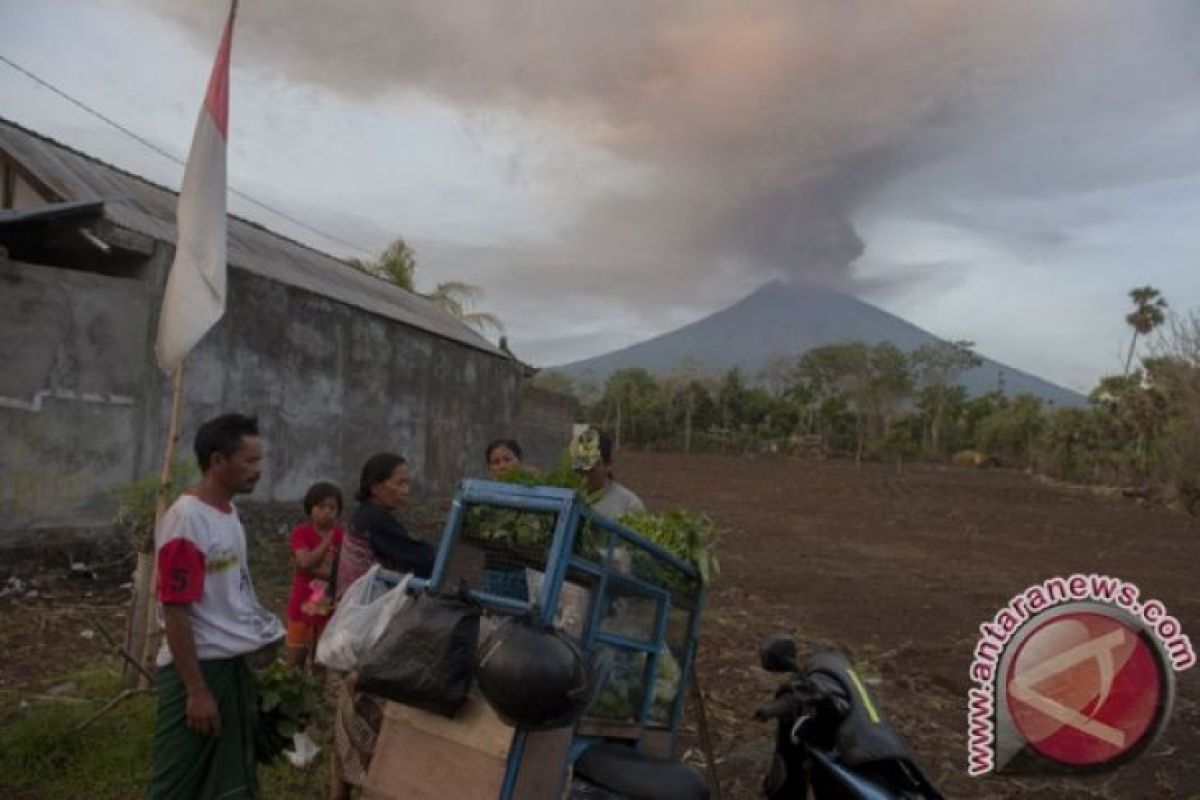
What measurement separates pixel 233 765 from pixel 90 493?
5998mm

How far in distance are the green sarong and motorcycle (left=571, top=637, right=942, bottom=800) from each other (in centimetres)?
113

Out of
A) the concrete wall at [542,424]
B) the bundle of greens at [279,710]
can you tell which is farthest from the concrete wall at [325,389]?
the bundle of greens at [279,710]

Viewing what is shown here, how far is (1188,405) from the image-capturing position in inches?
824

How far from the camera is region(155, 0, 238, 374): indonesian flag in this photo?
13.0 feet

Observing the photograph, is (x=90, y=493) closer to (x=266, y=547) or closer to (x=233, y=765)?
(x=266, y=547)

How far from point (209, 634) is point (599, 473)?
172 centimetres

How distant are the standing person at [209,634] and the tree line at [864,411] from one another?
3154 cm

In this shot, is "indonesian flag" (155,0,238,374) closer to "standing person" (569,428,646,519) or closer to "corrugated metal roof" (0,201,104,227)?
"standing person" (569,428,646,519)

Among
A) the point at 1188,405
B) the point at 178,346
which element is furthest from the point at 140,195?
the point at 1188,405

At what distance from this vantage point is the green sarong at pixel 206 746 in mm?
2670

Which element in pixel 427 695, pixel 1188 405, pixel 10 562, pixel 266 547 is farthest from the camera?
pixel 1188 405

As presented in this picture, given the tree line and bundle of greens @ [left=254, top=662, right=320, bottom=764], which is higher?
the tree line

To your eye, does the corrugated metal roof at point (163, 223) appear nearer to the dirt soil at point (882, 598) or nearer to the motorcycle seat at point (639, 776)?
the dirt soil at point (882, 598)

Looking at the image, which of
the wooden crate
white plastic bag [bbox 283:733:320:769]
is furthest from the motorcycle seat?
white plastic bag [bbox 283:733:320:769]
